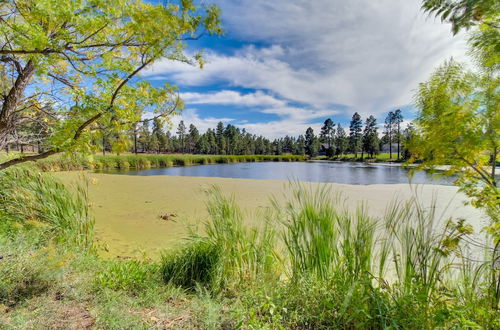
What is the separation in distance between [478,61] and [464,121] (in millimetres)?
622

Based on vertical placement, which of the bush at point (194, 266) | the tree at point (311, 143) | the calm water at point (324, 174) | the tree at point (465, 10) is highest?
the tree at point (311, 143)

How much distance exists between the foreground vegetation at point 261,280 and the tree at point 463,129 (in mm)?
417

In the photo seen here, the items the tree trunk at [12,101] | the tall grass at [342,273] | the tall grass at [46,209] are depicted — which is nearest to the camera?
the tall grass at [342,273]

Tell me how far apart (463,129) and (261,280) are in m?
2.20

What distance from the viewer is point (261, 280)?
2.18m

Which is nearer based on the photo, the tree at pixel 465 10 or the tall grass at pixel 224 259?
the tree at pixel 465 10

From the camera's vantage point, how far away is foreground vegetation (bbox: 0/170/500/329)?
5.00ft

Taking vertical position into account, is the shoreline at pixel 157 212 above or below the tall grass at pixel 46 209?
below

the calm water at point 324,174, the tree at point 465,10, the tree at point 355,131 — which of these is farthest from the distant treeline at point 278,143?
the tree at point 465,10

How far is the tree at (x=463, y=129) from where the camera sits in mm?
1659

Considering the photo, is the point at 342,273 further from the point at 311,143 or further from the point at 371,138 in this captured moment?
the point at 311,143

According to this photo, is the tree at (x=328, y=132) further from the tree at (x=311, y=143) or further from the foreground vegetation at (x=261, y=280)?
the foreground vegetation at (x=261, y=280)

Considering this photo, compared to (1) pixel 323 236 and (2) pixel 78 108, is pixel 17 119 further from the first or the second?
→ (1) pixel 323 236

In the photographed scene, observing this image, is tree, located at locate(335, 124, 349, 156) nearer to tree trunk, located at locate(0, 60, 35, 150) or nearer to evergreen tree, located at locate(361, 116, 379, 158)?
evergreen tree, located at locate(361, 116, 379, 158)
